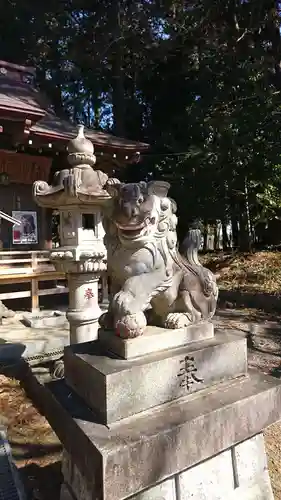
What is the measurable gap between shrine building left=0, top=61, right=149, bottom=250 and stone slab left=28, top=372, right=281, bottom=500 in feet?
18.1

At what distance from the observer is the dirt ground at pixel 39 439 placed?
2688mm

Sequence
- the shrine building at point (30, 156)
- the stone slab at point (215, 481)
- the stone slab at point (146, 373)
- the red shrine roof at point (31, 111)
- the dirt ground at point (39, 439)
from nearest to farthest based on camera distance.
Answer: the stone slab at point (146, 373)
the stone slab at point (215, 481)
the dirt ground at point (39, 439)
the red shrine roof at point (31, 111)
the shrine building at point (30, 156)

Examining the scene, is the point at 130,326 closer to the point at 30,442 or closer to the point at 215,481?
the point at 215,481

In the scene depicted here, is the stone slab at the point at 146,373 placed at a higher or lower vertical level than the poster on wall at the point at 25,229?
lower

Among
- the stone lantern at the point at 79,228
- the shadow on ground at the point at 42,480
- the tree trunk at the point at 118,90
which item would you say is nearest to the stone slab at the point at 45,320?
the stone lantern at the point at 79,228

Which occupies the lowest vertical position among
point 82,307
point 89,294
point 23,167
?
point 82,307

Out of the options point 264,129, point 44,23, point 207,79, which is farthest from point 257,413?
point 44,23

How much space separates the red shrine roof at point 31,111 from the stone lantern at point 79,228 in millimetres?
2191

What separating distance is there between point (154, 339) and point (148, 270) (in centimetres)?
38

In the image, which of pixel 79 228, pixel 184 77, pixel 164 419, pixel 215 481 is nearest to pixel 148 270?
pixel 164 419

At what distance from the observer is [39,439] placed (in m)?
3.34

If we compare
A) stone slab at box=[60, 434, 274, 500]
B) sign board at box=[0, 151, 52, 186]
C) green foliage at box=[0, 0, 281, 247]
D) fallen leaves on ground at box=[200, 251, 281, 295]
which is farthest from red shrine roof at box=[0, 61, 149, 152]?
stone slab at box=[60, 434, 274, 500]

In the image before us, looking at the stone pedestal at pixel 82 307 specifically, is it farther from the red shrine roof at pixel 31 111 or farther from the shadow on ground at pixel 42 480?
the red shrine roof at pixel 31 111

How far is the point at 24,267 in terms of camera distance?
22.2ft
